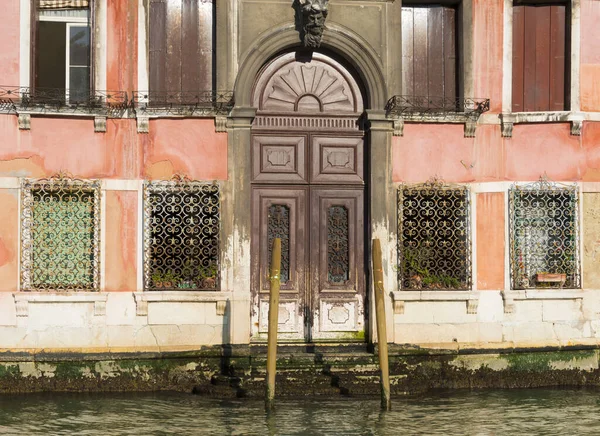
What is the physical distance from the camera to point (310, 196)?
15.9 meters

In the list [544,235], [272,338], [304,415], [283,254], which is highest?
[544,235]

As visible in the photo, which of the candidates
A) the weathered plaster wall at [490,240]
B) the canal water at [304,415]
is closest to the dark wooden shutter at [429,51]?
the weathered plaster wall at [490,240]

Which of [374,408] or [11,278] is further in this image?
[11,278]

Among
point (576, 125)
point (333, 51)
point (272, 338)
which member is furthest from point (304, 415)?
point (576, 125)

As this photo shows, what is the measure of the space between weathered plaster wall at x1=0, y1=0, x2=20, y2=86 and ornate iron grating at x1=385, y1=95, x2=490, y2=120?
4.62 meters

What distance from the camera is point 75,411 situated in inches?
548

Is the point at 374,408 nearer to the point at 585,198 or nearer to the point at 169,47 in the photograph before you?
the point at 585,198

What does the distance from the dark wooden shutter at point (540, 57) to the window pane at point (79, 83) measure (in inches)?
214

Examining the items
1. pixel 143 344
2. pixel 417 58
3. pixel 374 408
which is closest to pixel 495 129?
pixel 417 58

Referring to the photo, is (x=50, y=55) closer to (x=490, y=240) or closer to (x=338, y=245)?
(x=338, y=245)

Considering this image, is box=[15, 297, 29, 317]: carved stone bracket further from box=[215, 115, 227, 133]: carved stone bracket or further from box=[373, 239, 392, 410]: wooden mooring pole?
box=[373, 239, 392, 410]: wooden mooring pole

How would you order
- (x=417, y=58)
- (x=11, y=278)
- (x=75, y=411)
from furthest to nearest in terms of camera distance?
(x=417, y=58) → (x=11, y=278) → (x=75, y=411)

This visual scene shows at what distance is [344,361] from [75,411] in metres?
3.33

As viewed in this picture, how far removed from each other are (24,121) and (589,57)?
7110mm
